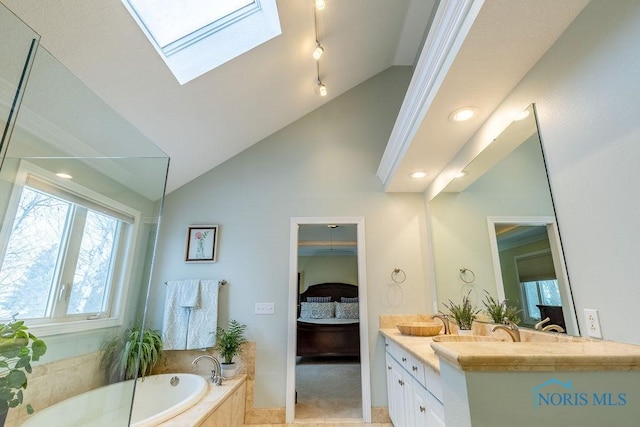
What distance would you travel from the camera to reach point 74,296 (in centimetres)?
186

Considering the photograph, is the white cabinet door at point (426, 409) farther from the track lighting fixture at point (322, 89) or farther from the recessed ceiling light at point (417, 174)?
the track lighting fixture at point (322, 89)

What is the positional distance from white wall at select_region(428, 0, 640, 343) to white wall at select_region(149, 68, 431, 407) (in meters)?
1.94

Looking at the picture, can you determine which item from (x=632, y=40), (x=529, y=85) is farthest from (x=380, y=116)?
(x=632, y=40)

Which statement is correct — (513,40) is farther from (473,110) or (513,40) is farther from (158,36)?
(158,36)

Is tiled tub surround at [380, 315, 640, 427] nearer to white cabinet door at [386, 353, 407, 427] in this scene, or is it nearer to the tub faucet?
white cabinet door at [386, 353, 407, 427]

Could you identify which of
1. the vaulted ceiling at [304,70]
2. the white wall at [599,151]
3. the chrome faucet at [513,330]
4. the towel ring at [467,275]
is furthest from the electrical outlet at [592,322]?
the towel ring at [467,275]

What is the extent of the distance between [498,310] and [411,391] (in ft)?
2.88

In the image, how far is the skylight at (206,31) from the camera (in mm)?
2146

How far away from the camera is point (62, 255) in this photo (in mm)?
1760

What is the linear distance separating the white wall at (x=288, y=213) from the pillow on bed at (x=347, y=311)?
397cm

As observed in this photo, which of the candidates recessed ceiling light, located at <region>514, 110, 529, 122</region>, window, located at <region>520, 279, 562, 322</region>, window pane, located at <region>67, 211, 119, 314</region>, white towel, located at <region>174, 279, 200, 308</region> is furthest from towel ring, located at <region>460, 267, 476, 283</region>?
window pane, located at <region>67, 211, 119, 314</region>

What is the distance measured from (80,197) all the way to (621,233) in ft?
9.15

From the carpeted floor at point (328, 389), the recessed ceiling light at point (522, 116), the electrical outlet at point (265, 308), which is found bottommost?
the carpeted floor at point (328, 389)

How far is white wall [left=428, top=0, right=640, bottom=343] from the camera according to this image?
110 cm
